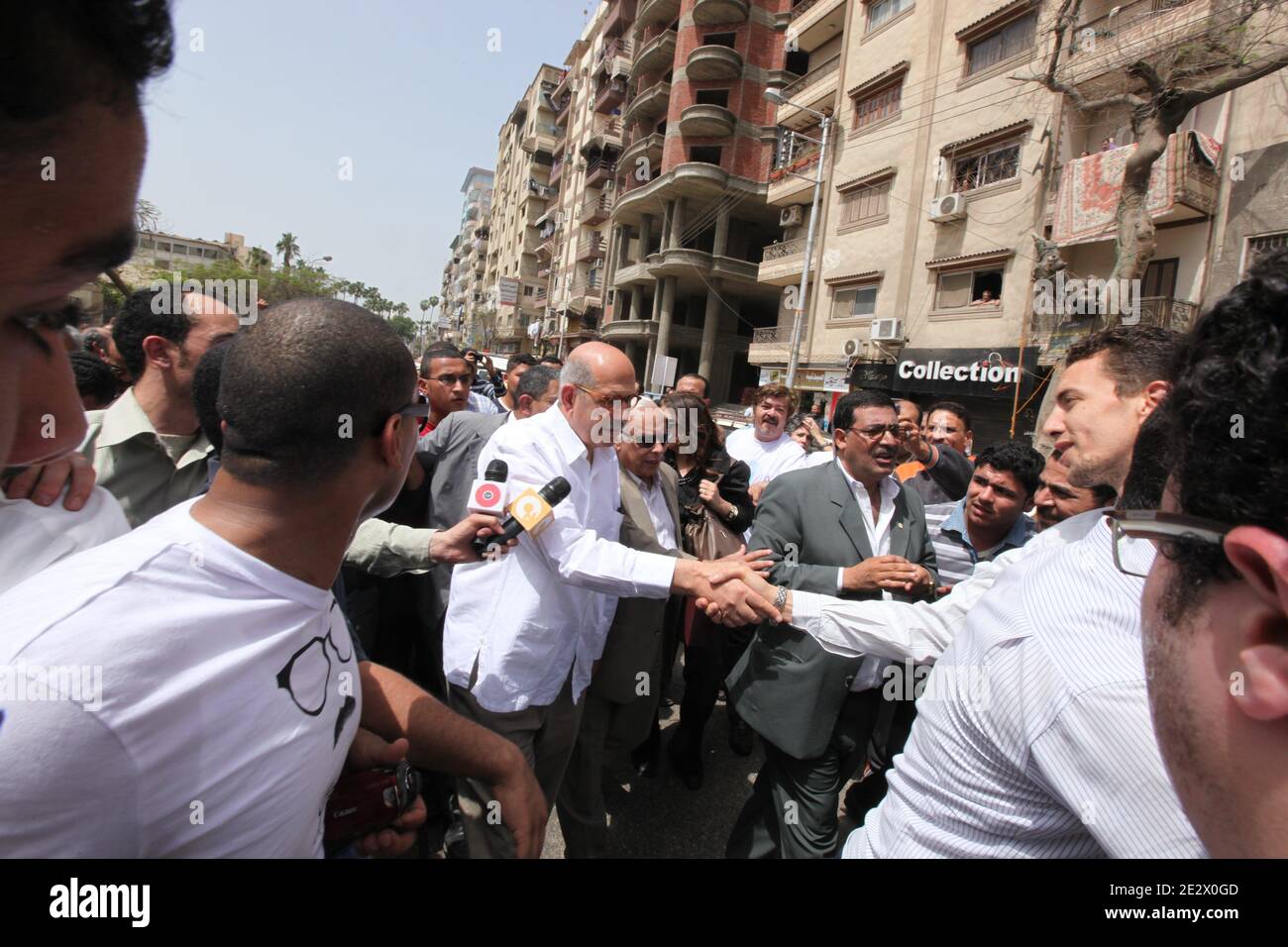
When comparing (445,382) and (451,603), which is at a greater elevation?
(445,382)

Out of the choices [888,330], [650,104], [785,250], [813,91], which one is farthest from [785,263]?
[650,104]

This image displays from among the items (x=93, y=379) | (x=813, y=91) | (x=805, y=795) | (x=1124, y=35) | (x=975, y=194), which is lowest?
(x=805, y=795)

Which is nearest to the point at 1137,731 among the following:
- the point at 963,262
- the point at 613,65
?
the point at 963,262

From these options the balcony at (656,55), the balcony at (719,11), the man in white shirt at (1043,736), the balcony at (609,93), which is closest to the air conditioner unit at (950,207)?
the balcony at (719,11)

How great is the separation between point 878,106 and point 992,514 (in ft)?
65.5

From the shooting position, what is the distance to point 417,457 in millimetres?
3523

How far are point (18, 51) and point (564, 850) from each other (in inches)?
129

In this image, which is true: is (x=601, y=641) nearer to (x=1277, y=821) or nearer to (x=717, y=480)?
(x=717, y=480)

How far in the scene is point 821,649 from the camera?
2529 mm

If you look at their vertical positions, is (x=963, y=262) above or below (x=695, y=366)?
above

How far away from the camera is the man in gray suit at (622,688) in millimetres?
2818

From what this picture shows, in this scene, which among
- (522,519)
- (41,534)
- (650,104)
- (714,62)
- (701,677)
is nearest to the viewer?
(41,534)

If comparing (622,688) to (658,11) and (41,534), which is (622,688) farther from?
(658,11)

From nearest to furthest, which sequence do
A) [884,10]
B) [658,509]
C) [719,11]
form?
[658,509] → [884,10] → [719,11]
